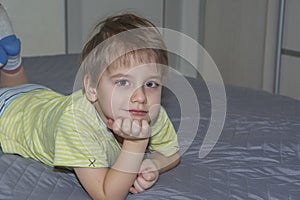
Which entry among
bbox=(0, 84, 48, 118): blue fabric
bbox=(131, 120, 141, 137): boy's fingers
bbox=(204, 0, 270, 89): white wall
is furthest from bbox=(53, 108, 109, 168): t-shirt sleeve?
bbox=(204, 0, 270, 89): white wall

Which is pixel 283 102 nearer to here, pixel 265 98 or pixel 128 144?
pixel 265 98

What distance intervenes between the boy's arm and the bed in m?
0.03

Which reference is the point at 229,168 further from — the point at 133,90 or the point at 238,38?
the point at 238,38

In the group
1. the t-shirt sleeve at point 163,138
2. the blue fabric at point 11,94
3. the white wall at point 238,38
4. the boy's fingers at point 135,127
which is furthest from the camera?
the white wall at point 238,38

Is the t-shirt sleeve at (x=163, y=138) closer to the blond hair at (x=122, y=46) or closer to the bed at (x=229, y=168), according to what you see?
the bed at (x=229, y=168)

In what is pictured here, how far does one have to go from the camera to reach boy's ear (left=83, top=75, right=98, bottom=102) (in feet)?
3.23

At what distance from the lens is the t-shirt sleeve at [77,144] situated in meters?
0.94

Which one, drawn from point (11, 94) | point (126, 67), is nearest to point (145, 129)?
point (126, 67)

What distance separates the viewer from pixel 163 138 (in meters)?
1.10

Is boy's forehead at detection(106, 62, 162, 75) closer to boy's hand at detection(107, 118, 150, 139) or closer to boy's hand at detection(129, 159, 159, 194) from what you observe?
boy's hand at detection(107, 118, 150, 139)

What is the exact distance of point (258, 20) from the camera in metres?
2.98

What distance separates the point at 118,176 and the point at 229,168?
267 mm

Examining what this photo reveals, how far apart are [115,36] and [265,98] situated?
80 centimetres

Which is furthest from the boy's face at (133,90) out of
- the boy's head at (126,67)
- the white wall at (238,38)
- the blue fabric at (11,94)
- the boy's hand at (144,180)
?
the white wall at (238,38)
